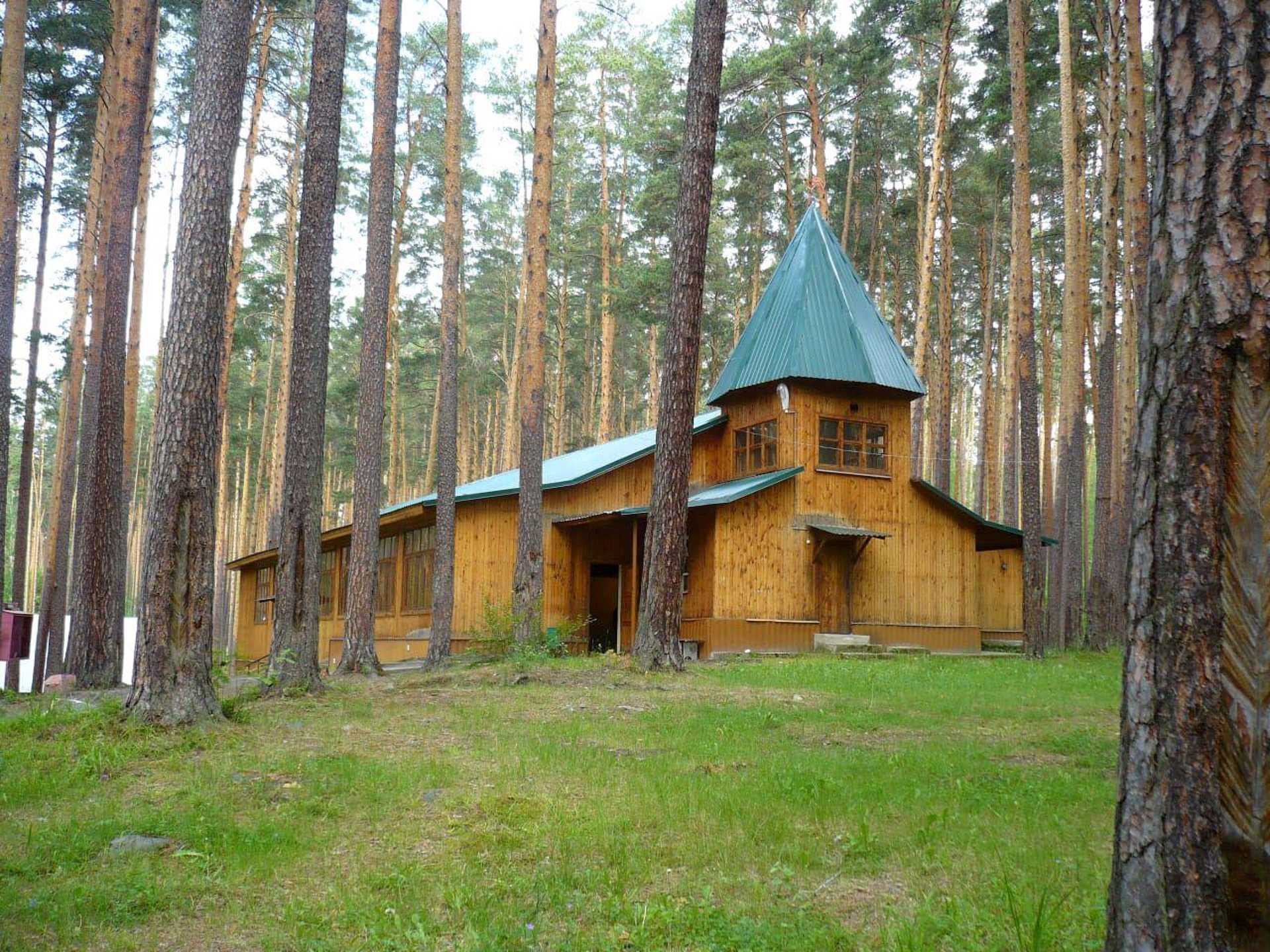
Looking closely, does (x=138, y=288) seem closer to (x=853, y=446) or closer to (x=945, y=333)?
(x=853, y=446)

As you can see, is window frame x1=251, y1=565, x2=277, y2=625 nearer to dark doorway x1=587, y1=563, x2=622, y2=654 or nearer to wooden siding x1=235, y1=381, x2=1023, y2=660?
wooden siding x1=235, y1=381, x2=1023, y2=660

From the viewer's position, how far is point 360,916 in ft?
13.7

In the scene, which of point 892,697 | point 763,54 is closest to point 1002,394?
point 763,54

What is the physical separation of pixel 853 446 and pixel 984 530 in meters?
4.33

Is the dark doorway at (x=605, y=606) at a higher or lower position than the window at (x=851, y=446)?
lower

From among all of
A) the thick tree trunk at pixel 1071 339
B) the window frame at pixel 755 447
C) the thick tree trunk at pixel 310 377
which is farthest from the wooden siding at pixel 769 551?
the thick tree trunk at pixel 310 377

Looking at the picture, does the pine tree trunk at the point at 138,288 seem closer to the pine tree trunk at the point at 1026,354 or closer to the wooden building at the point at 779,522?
the wooden building at the point at 779,522

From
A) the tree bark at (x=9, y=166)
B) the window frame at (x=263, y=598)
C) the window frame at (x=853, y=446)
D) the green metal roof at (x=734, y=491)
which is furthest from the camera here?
the window frame at (x=263, y=598)

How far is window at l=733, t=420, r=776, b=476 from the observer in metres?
22.2

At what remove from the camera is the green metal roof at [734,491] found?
1970 centimetres

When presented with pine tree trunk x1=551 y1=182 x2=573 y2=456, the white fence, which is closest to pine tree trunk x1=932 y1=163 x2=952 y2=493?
pine tree trunk x1=551 y1=182 x2=573 y2=456

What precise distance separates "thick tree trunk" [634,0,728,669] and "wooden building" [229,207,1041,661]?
677 centimetres

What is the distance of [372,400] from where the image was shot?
50.3 ft

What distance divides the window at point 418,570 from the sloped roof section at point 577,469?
871 millimetres
